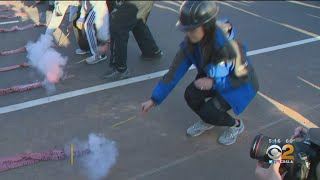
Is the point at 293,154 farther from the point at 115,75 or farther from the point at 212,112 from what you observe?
the point at 115,75

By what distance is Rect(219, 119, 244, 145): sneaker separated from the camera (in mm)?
3859

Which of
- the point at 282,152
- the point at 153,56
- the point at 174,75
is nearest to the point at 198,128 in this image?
the point at 174,75

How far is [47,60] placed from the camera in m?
5.40

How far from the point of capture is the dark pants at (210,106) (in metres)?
3.65

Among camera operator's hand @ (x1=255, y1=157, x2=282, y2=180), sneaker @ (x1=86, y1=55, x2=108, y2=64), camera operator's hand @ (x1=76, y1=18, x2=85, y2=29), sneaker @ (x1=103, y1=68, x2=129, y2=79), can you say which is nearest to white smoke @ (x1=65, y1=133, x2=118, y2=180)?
sneaker @ (x1=103, y1=68, x2=129, y2=79)

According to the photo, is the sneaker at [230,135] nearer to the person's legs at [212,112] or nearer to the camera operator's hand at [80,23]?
the person's legs at [212,112]

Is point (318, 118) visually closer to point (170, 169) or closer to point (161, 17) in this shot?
point (170, 169)

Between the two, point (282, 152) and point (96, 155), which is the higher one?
point (282, 152)

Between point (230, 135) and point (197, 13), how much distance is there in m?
1.34

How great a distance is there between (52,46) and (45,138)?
2.46 m

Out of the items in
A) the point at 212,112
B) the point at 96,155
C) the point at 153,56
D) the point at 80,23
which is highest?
the point at 80,23

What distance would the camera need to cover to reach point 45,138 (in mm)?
4000

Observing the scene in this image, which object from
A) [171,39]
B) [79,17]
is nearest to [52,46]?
[79,17]

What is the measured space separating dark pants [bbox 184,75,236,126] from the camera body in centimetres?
123
